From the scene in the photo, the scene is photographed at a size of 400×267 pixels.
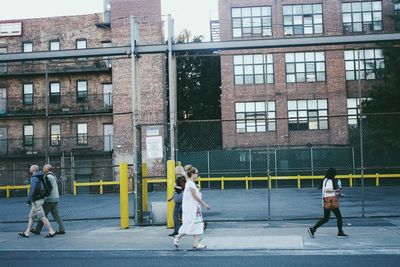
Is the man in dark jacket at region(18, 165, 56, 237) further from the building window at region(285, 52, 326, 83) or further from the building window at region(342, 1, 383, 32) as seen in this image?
the building window at region(342, 1, 383, 32)

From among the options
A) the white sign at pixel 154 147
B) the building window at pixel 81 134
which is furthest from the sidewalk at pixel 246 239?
the building window at pixel 81 134

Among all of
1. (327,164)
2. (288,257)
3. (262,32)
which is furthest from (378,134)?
(288,257)

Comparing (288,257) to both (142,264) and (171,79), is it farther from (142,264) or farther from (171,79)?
(171,79)

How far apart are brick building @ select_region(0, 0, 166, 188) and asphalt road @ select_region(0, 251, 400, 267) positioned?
28.9 metres

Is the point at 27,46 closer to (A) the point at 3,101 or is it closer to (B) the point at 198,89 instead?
(A) the point at 3,101

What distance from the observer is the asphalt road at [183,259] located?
8.34 metres

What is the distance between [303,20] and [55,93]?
871 inches

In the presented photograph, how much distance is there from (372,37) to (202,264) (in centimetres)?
902

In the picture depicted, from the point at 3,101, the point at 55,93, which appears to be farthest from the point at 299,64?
the point at 3,101

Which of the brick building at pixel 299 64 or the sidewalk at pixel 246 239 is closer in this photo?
the sidewalk at pixel 246 239

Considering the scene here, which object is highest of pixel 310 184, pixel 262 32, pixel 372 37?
pixel 262 32

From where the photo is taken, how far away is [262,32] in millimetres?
40375

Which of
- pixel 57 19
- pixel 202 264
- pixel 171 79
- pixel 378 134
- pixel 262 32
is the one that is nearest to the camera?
pixel 202 264

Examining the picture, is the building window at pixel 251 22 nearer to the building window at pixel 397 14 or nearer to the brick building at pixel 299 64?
the brick building at pixel 299 64
